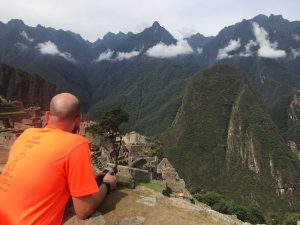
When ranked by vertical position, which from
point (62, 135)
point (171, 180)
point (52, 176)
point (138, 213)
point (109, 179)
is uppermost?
point (62, 135)

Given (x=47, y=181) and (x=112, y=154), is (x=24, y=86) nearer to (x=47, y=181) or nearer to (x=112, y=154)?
(x=112, y=154)

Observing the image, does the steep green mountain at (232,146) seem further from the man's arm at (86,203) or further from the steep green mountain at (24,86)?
the man's arm at (86,203)

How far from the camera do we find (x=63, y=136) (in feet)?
17.5

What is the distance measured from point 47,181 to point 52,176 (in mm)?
77

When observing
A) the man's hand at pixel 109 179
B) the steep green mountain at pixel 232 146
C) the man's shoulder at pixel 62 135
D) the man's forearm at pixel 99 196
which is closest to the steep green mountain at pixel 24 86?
the steep green mountain at pixel 232 146

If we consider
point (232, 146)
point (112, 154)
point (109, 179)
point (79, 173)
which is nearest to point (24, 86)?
point (232, 146)

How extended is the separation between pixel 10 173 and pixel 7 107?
45.0 meters

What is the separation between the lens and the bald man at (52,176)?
16.8 feet

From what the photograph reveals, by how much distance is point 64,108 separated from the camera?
17.8 feet

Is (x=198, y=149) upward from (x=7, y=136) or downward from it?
downward

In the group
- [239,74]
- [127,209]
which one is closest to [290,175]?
[239,74]

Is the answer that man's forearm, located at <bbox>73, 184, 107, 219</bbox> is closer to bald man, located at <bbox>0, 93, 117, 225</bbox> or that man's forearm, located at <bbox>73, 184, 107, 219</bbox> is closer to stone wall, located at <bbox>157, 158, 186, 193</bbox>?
bald man, located at <bbox>0, 93, 117, 225</bbox>

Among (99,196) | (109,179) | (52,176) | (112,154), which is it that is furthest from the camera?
(112,154)

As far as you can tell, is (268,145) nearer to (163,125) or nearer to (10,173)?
(163,125)
